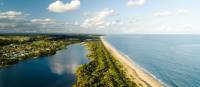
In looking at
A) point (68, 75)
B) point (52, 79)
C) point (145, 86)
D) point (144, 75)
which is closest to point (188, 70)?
point (144, 75)

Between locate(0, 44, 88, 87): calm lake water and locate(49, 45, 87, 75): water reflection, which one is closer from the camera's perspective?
locate(0, 44, 88, 87): calm lake water

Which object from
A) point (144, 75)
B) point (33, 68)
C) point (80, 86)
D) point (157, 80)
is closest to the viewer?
point (80, 86)

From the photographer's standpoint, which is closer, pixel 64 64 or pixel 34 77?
pixel 34 77

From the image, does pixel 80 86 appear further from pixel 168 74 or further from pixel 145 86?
pixel 168 74

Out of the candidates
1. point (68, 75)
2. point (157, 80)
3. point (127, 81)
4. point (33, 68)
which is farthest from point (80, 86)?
point (33, 68)

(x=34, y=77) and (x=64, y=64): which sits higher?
(x=34, y=77)

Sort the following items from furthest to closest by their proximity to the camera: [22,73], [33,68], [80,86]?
[33,68] < [22,73] < [80,86]

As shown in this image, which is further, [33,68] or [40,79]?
[33,68]

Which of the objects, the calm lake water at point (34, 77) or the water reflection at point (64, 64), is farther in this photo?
the water reflection at point (64, 64)

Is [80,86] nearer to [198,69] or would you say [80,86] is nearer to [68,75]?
[68,75]
